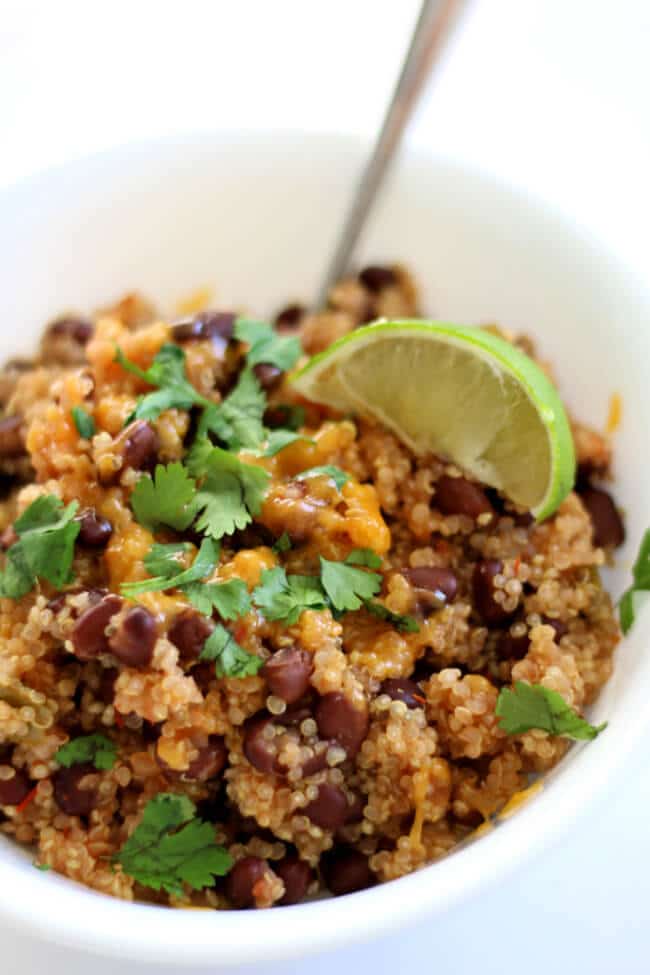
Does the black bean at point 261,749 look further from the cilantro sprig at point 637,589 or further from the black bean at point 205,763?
the cilantro sprig at point 637,589

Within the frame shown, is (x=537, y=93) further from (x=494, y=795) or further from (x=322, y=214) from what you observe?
(x=494, y=795)

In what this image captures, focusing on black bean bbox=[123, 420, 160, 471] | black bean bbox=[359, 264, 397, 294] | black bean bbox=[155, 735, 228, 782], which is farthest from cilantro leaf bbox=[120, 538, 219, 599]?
black bean bbox=[359, 264, 397, 294]

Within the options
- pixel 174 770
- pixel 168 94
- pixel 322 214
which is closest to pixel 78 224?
pixel 322 214

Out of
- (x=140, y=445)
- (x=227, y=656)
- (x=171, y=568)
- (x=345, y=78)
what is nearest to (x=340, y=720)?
(x=227, y=656)

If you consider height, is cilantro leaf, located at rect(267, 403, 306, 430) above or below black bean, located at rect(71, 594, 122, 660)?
above

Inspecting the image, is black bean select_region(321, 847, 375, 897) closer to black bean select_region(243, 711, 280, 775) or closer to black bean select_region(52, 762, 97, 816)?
black bean select_region(243, 711, 280, 775)

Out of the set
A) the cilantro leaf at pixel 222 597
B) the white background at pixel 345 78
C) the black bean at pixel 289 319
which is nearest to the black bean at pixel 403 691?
the cilantro leaf at pixel 222 597

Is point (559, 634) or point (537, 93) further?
point (537, 93)
